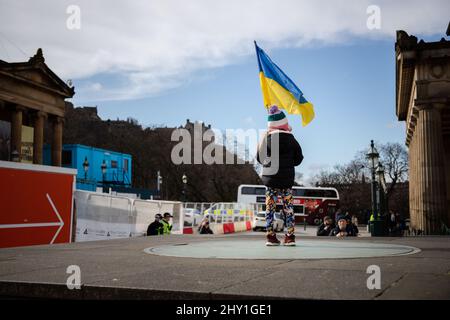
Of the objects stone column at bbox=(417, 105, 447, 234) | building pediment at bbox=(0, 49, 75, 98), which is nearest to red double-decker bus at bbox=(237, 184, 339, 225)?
building pediment at bbox=(0, 49, 75, 98)

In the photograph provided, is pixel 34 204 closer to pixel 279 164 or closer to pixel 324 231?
pixel 279 164

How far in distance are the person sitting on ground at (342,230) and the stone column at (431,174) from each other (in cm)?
904

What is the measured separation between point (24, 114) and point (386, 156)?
53548 mm

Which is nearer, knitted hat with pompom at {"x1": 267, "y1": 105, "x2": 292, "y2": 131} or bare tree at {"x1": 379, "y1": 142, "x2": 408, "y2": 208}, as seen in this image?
knitted hat with pompom at {"x1": 267, "y1": 105, "x2": 292, "y2": 131}

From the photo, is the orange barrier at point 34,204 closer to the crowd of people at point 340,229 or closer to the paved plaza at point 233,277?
the paved plaza at point 233,277

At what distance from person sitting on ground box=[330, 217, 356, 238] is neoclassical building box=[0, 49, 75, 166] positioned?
30.4 meters

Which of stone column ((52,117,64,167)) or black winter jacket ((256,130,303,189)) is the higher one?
stone column ((52,117,64,167))

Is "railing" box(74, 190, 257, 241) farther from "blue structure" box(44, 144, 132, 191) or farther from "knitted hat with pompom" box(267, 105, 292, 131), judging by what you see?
"blue structure" box(44, 144, 132, 191)

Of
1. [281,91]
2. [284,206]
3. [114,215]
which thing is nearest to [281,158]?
[284,206]

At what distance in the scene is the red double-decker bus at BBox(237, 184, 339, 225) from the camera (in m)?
53.5

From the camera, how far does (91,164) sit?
49.9 meters

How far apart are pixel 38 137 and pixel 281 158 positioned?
39107 mm

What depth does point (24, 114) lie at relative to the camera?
148ft
